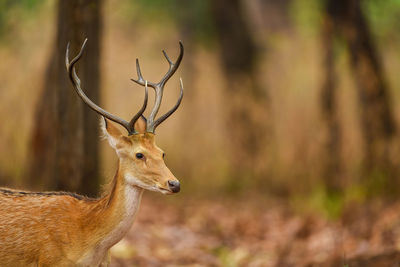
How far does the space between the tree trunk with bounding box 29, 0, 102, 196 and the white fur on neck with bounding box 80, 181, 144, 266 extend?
5.51 feet

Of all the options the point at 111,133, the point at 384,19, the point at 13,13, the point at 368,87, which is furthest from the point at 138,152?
the point at 384,19

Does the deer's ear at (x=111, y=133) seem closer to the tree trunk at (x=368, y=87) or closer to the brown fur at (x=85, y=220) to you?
the brown fur at (x=85, y=220)

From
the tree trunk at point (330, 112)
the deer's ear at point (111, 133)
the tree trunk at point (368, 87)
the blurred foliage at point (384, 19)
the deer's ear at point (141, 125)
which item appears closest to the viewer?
the deer's ear at point (111, 133)

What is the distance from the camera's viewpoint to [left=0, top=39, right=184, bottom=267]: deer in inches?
197

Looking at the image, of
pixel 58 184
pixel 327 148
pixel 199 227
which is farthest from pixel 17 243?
pixel 327 148

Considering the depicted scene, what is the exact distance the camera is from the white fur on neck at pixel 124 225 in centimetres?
500

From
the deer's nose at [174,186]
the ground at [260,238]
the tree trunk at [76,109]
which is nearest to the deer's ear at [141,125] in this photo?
the deer's nose at [174,186]

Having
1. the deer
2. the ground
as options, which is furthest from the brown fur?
the ground

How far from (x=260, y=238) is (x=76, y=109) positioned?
4558mm

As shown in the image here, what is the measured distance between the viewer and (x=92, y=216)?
5109 millimetres

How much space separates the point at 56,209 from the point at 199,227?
564 centimetres

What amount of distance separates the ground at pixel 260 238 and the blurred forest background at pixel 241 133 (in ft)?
0.10

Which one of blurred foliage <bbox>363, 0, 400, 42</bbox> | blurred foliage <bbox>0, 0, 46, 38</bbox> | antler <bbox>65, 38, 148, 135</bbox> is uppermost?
blurred foliage <bbox>363, 0, 400, 42</bbox>

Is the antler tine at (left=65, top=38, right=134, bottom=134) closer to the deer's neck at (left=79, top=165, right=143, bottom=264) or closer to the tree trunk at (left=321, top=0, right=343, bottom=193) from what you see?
the deer's neck at (left=79, top=165, right=143, bottom=264)
